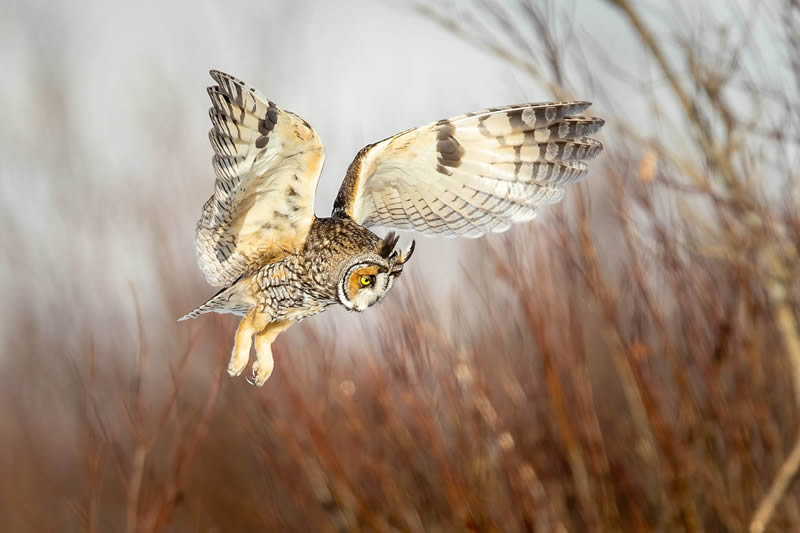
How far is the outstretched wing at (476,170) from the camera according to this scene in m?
2.23

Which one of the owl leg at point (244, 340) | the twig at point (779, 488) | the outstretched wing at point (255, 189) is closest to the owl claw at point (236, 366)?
the owl leg at point (244, 340)

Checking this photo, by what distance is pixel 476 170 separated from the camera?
238 cm

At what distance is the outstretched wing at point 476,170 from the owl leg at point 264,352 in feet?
1.38

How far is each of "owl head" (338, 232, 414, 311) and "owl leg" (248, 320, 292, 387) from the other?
0.51ft

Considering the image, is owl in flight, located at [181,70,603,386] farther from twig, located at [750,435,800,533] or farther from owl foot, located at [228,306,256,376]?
twig, located at [750,435,800,533]

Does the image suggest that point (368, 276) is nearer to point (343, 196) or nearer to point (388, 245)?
point (388, 245)

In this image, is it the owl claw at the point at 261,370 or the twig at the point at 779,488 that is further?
the twig at the point at 779,488

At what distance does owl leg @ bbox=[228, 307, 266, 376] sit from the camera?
5.21ft

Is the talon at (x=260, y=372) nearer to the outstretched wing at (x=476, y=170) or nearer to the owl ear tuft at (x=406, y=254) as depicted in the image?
the owl ear tuft at (x=406, y=254)

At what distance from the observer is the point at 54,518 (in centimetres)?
1313

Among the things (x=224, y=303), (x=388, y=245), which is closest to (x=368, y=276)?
(x=388, y=245)

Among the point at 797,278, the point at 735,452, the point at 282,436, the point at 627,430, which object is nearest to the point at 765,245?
the point at 797,278

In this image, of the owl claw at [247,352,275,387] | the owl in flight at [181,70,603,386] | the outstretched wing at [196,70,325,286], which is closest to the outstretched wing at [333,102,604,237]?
the owl in flight at [181,70,603,386]

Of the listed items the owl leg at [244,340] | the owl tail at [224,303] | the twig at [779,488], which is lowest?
the twig at [779,488]
